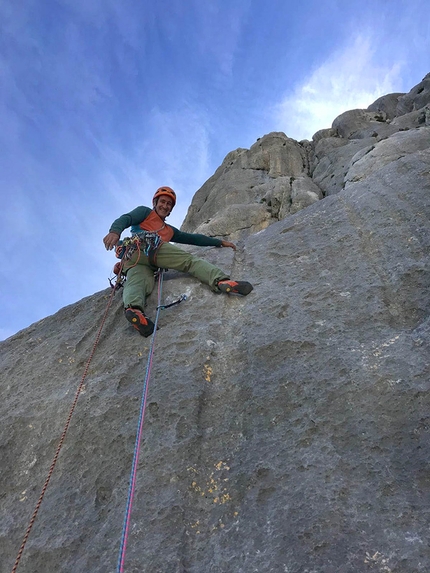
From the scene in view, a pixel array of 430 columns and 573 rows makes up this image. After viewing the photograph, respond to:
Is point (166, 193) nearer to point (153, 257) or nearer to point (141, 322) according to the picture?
point (153, 257)

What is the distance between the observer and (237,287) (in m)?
6.27

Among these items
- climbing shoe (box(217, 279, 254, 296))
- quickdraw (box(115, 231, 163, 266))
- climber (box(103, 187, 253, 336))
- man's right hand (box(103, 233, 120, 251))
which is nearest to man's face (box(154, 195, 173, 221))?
climber (box(103, 187, 253, 336))

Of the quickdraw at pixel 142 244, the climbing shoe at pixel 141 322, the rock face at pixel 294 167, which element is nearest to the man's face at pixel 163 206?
the quickdraw at pixel 142 244

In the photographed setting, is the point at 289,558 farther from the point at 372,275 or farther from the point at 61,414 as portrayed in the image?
the point at 372,275

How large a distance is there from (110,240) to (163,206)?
185 centimetres

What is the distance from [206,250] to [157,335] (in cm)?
310

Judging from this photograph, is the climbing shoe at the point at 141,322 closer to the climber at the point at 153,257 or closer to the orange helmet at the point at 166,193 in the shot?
the climber at the point at 153,257

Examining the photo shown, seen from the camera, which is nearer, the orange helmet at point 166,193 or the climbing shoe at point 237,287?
the climbing shoe at point 237,287

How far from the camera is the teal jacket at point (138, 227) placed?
6.87 metres

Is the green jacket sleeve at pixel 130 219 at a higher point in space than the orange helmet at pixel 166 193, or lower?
lower

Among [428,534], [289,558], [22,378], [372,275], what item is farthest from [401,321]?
[22,378]

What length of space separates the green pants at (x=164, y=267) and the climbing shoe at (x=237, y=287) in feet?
0.69

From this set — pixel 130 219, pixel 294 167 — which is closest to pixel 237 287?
pixel 130 219

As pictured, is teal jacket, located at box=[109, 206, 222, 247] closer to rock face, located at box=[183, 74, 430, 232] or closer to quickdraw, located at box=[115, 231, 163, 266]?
quickdraw, located at box=[115, 231, 163, 266]
